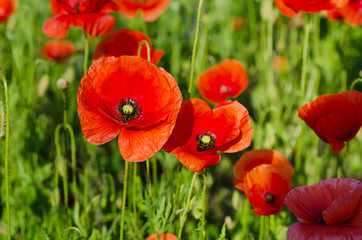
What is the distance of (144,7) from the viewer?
1817 mm

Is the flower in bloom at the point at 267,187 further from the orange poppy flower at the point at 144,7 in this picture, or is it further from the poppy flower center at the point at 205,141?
the orange poppy flower at the point at 144,7

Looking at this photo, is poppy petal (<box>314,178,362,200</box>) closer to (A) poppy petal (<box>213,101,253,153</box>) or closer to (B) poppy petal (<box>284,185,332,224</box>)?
(B) poppy petal (<box>284,185,332,224</box>)

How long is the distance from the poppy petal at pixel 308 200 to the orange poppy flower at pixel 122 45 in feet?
1.82

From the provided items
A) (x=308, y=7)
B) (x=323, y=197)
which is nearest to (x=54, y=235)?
(x=323, y=197)

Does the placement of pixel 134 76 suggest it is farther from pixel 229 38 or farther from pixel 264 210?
pixel 229 38

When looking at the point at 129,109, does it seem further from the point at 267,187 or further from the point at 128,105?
the point at 267,187

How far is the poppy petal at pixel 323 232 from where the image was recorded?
81 centimetres

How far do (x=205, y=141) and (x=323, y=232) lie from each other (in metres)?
0.31

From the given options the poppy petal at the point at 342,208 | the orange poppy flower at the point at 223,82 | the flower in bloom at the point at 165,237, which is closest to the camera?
the poppy petal at the point at 342,208

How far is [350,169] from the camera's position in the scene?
186cm

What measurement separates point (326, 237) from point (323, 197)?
93 millimetres

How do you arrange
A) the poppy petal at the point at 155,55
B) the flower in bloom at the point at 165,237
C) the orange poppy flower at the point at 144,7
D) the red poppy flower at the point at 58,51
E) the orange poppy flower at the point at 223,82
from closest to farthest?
1. the flower in bloom at the point at 165,237
2. the poppy petal at the point at 155,55
3. the orange poppy flower at the point at 223,82
4. the orange poppy flower at the point at 144,7
5. the red poppy flower at the point at 58,51

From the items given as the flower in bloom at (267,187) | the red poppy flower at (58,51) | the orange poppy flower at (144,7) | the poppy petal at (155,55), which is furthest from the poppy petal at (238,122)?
the red poppy flower at (58,51)

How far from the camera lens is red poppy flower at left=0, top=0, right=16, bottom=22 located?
5.93 ft
